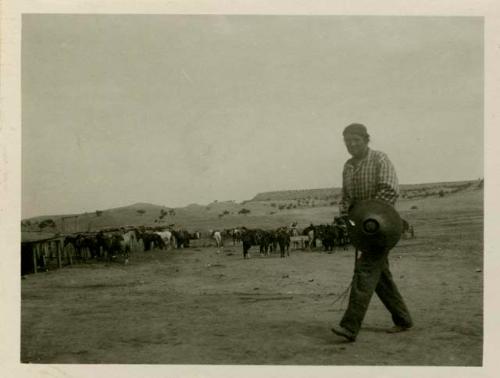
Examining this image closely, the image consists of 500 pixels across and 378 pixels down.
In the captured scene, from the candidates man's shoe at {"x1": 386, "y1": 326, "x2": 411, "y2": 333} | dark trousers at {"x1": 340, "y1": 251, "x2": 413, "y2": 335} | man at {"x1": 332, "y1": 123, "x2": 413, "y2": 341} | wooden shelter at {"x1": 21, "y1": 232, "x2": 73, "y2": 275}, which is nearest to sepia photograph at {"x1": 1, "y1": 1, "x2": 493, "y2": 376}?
wooden shelter at {"x1": 21, "y1": 232, "x2": 73, "y2": 275}

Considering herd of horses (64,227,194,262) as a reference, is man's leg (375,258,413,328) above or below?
below

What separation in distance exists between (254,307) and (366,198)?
1.83m

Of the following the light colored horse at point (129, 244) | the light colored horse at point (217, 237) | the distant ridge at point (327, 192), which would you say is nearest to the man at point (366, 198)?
the distant ridge at point (327, 192)

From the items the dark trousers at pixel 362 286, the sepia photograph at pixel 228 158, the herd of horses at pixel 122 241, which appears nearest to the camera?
the dark trousers at pixel 362 286

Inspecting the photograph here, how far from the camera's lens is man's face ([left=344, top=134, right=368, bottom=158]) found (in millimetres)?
7027

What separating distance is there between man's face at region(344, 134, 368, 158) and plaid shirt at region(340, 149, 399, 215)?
3.1 inches

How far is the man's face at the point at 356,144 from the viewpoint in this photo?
7.03 meters

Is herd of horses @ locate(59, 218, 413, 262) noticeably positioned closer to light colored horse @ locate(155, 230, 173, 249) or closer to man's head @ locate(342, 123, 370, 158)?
light colored horse @ locate(155, 230, 173, 249)

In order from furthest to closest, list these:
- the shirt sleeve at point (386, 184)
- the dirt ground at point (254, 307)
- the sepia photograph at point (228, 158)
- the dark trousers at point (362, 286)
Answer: the sepia photograph at point (228, 158) < the dirt ground at point (254, 307) < the shirt sleeve at point (386, 184) < the dark trousers at point (362, 286)

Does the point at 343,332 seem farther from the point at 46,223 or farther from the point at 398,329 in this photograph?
the point at 46,223

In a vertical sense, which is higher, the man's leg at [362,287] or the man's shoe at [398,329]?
the man's leg at [362,287]

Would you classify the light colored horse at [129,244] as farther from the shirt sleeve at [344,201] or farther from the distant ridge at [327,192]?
the shirt sleeve at [344,201]

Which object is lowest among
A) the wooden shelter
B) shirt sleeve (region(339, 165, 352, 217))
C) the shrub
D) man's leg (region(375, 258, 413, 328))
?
man's leg (region(375, 258, 413, 328))

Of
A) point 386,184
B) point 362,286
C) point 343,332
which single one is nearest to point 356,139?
point 386,184
